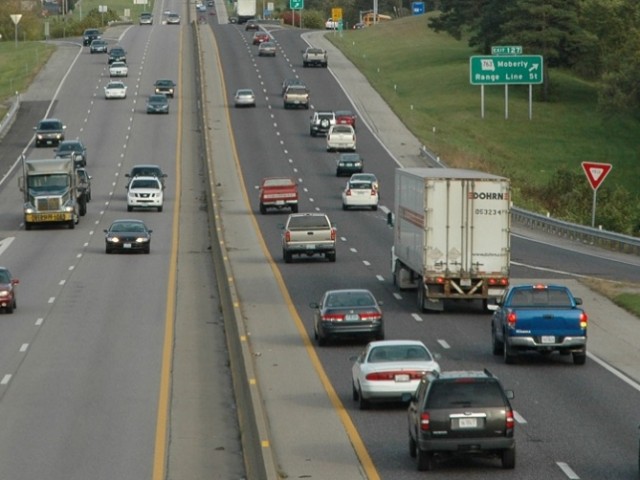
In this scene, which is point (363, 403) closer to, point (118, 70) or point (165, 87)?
point (165, 87)

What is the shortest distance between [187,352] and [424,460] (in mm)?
14347

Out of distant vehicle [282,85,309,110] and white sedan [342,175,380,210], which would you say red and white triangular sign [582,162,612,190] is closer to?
white sedan [342,175,380,210]

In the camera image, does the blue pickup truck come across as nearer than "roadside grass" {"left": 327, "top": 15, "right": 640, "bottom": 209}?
Yes

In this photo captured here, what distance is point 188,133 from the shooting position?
327ft

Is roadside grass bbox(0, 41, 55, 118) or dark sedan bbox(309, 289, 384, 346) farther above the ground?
roadside grass bbox(0, 41, 55, 118)

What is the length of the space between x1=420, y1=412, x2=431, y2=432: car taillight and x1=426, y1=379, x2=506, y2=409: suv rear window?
0.12 metres

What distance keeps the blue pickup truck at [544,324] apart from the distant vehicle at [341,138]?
201 feet

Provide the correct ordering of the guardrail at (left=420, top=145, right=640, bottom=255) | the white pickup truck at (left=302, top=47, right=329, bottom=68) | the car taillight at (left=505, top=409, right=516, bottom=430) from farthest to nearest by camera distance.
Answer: the white pickup truck at (left=302, top=47, right=329, bottom=68), the guardrail at (left=420, top=145, right=640, bottom=255), the car taillight at (left=505, top=409, right=516, bottom=430)

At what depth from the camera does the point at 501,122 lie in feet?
370

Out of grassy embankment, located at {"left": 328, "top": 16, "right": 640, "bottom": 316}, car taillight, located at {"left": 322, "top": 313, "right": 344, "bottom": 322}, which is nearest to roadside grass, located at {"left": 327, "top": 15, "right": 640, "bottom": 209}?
grassy embankment, located at {"left": 328, "top": 16, "right": 640, "bottom": 316}

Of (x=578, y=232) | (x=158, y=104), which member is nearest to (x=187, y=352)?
(x=578, y=232)

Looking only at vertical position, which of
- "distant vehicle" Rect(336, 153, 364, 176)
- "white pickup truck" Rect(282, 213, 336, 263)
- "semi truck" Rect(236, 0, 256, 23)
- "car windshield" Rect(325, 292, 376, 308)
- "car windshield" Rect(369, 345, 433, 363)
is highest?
"semi truck" Rect(236, 0, 256, 23)

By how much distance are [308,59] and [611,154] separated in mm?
36347

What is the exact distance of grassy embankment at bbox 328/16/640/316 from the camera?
98938mm
